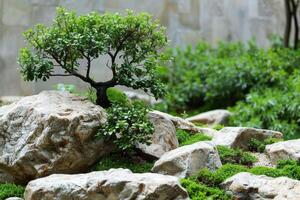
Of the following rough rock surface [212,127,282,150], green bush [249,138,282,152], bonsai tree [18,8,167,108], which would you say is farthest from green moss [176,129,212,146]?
bonsai tree [18,8,167,108]

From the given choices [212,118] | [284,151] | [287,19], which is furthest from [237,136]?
[287,19]

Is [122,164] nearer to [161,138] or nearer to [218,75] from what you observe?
[161,138]

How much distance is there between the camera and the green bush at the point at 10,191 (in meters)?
5.70

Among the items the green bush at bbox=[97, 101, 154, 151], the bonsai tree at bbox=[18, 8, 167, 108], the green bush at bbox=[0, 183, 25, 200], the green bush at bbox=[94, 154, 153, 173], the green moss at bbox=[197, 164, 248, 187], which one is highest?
the bonsai tree at bbox=[18, 8, 167, 108]

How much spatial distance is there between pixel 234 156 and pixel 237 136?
→ 1.79 feet

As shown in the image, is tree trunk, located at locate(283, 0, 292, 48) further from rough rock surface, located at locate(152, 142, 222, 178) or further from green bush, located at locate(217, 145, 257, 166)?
rough rock surface, located at locate(152, 142, 222, 178)

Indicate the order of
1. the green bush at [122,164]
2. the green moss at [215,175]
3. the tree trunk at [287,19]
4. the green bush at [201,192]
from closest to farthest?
the green bush at [201,192]
the green moss at [215,175]
the green bush at [122,164]
the tree trunk at [287,19]

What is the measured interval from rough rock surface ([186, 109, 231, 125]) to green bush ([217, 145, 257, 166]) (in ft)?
11.3

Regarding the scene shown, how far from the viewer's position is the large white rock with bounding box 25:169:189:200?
4879 mm

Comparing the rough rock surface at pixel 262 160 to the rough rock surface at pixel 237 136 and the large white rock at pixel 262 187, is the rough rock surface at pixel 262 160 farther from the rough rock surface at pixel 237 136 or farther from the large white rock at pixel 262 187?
the large white rock at pixel 262 187

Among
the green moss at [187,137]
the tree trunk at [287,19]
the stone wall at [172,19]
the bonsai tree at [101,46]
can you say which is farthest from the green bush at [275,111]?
the bonsai tree at [101,46]

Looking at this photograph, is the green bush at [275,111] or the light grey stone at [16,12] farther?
the light grey stone at [16,12]

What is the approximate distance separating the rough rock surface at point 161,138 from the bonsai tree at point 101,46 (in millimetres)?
321

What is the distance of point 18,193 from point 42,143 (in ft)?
1.94
